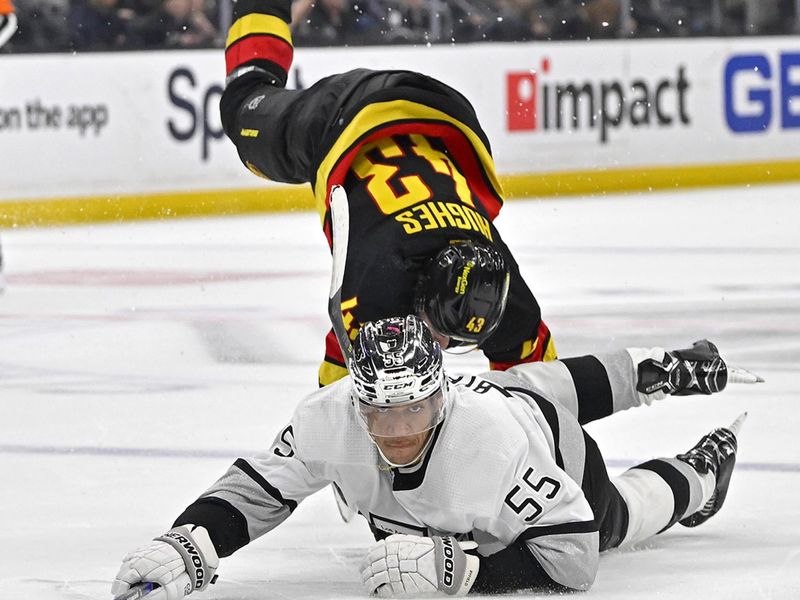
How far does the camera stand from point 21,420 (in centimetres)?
409

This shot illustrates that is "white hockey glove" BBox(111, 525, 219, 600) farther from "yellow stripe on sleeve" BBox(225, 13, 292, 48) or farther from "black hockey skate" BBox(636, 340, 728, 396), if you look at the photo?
"yellow stripe on sleeve" BBox(225, 13, 292, 48)

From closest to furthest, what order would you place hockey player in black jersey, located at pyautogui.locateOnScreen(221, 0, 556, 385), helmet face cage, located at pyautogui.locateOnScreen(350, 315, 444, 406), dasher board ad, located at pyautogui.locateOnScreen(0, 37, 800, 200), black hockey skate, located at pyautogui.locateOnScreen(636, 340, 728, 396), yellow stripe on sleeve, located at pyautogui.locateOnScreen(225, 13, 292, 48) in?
helmet face cage, located at pyautogui.locateOnScreen(350, 315, 444, 406), hockey player in black jersey, located at pyautogui.locateOnScreen(221, 0, 556, 385), black hockey skate, located at pyautogui.locateOnScreen(636, 340, 728, 396), yellow stripe on sleeve, located at pyautogui.locateOnScreen(225, 13, 292, 48), dasher board ad, located at pyautogui.locateOnScreen(0, 37, 800, 200)

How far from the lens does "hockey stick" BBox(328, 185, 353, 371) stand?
2.69m

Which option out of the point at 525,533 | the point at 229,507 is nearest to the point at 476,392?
the point at 525,533

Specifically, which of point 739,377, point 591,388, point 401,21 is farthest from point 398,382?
point 401,21

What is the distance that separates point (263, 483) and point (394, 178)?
0.77 m

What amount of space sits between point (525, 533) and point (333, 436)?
31cm

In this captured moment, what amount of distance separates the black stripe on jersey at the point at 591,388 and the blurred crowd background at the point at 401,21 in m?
5.16

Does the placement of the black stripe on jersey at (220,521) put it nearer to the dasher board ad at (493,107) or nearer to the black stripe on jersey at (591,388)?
the black stripe on jersey at (591,388)

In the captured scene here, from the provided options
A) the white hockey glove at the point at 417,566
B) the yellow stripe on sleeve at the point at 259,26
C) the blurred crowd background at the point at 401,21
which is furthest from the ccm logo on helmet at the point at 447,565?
the blurred crowd background at the point at 401,21

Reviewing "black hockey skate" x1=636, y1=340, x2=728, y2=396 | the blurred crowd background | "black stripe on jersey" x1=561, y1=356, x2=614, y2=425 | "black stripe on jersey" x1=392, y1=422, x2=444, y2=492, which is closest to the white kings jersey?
"black stripe on jersey" x1=392, y1=422, x2=444, y2=492

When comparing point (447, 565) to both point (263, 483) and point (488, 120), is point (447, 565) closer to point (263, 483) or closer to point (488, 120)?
point (263, 483)

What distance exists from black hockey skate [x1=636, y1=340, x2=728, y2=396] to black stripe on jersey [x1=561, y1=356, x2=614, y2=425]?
0.27 ft

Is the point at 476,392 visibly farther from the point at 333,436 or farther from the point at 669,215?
the point at 669,215
